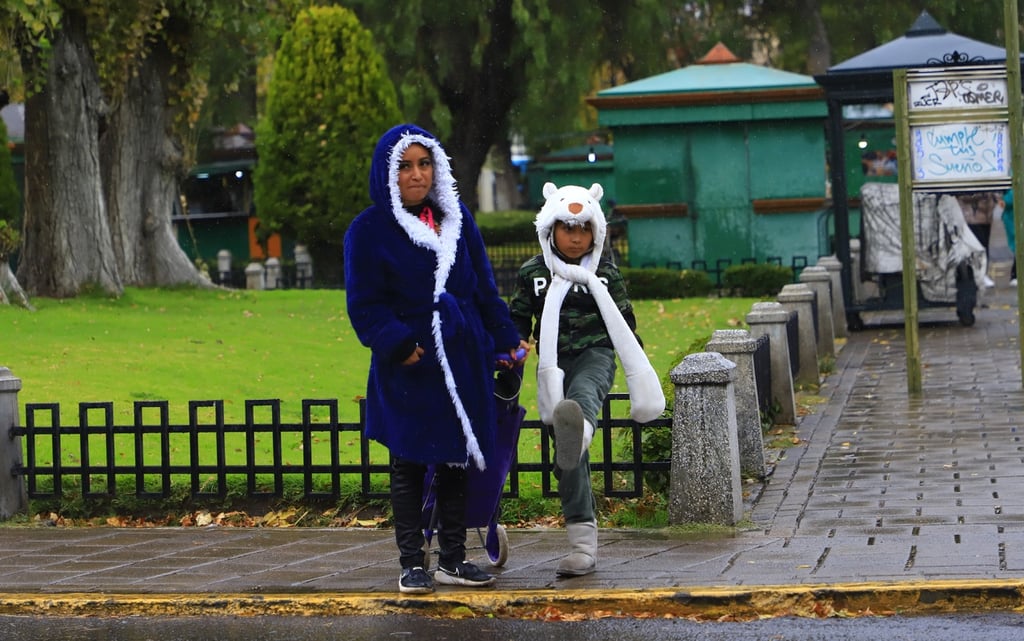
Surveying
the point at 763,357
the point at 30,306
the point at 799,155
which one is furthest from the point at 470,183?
the point at 763,357

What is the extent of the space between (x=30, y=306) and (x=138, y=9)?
4.45m

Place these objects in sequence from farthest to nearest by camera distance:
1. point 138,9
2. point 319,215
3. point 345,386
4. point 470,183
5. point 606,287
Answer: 1. point 470,183
2. point 319,215
3. point 138,9
4. point 345,386
5. point 606,287

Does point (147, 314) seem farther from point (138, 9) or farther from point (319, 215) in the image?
point (319, 215)

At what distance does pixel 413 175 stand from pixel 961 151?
7.45 m

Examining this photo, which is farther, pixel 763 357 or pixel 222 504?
pixel 763 357

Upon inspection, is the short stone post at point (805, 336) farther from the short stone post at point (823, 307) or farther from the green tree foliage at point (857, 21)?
the green tree foliage at point (857, 21)

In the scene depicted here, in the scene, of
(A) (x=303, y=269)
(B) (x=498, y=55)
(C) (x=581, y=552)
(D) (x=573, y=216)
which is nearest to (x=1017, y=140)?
(D) (x=573, y=216)

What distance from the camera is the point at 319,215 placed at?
33.5m

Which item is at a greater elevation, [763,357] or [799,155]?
[799,155]

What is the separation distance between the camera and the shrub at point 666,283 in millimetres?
25000

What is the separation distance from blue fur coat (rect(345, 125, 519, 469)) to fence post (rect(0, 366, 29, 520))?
3134 mm

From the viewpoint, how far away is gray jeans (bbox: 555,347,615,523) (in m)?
7.27

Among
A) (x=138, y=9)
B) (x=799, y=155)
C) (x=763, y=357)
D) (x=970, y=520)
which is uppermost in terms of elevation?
(x=138, y=9)

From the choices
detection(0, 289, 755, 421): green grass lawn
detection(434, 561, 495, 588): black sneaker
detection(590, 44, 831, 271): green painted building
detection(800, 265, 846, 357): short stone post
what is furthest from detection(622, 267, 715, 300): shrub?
detection(434, 561, 495, 588): black sneaker
